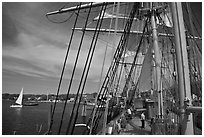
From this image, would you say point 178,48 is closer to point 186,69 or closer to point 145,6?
point 186,69

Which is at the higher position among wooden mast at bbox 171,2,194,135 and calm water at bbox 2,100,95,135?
wooden mast at bbox 171,2,194,135

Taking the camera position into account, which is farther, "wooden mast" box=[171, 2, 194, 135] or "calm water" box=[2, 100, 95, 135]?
"calm water" box=[2, 100, 95, 135]

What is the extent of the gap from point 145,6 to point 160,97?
3.90 meters

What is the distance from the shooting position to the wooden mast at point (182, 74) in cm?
246

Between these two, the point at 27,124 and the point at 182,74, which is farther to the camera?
the point at 27,124

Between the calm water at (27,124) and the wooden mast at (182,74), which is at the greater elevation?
the wooden mast at (182,74)

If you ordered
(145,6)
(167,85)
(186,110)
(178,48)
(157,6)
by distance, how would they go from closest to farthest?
(186,110)
(178,48)
(157,6)
(145,6)
(167,85)

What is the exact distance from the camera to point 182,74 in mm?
2561

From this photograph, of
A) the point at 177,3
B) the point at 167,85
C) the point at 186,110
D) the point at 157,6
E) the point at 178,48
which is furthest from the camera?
the point at 167,85

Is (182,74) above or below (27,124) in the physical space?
above

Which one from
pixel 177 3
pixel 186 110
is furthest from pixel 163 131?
pixel 177 3

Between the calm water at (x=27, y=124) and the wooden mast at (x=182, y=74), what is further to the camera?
the calm water at (x=27, y=124)

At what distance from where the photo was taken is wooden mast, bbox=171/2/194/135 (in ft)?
8.07

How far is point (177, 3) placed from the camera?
2.93m
